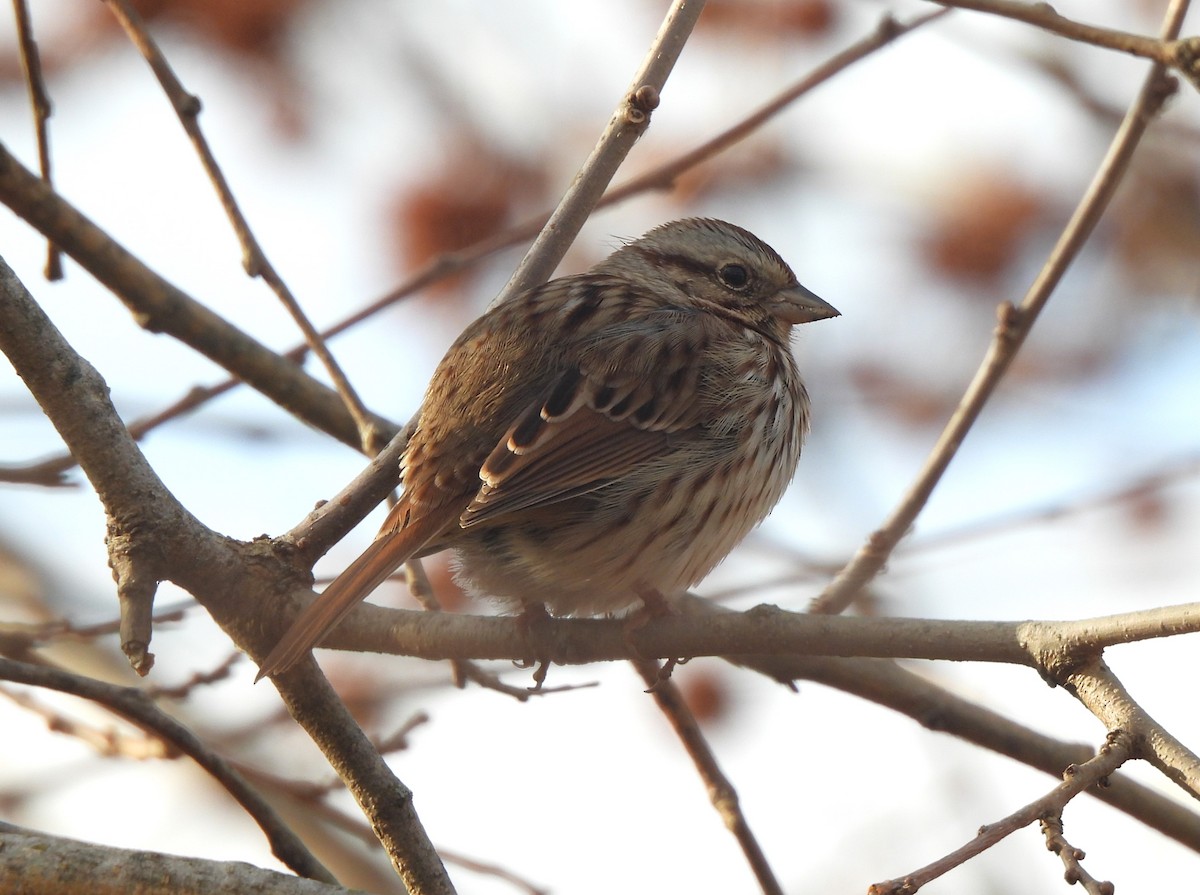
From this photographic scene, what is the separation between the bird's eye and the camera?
4867 mm

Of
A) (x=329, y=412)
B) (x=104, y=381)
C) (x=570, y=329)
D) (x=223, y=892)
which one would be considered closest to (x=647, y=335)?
(x=570, y=329)

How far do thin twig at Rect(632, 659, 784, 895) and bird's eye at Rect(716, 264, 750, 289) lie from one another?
145cm

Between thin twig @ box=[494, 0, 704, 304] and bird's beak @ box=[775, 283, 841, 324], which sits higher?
bird's beak @ box=[775, 283, 841, 324]

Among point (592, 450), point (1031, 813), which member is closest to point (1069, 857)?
point (1031, 813)

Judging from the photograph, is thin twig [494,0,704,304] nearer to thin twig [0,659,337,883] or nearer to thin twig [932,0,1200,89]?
thin twig [932,0,1200,89]

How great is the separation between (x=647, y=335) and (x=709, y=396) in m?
0.27

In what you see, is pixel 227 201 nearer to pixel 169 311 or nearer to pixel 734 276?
pixel 169 311

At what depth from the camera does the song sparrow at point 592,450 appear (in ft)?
12.5

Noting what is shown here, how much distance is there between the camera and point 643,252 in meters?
5.15

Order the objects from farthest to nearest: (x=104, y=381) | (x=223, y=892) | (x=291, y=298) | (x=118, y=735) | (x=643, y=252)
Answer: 1. (x=643, y=252)
2. (x=118, y=735)
3. (x=291, y=298)
4. (x=104, y=381)
5. (x=223, y=892)

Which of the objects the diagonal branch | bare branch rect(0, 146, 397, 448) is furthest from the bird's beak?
the diagonal branch

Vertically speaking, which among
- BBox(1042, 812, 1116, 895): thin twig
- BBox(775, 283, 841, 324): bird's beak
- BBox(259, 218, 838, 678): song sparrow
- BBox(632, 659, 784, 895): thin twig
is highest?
BBox(775, 283, 841, 324): bird's beak

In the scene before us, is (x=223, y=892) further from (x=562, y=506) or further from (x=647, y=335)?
(x=647, y=335)

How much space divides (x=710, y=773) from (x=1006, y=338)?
1343mm
